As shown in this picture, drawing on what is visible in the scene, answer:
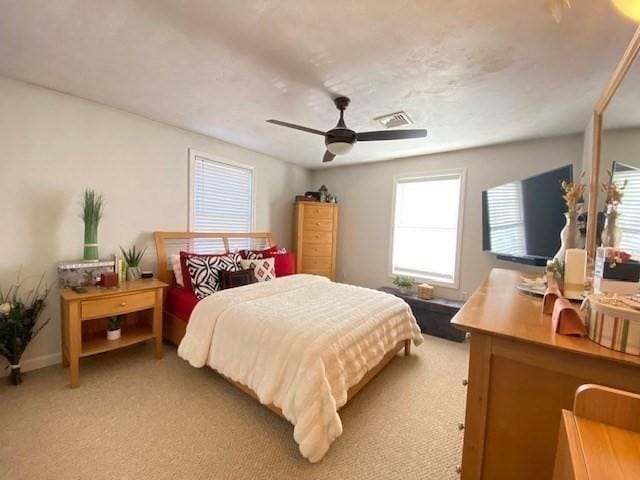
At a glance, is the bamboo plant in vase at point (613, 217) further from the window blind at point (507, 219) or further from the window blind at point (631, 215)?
the window blind at point (507, 219)

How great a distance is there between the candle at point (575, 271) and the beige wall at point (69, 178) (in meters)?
3.59

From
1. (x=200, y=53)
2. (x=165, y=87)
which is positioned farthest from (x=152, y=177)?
(x=200, y=53)

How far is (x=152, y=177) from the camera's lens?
307 cm

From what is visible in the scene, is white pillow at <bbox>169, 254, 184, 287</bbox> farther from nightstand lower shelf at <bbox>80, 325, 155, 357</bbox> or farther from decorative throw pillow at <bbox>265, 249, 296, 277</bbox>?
decorative throw pillow at <bbox>265, 249, 296, 277</bbox>

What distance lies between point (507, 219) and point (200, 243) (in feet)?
12.3

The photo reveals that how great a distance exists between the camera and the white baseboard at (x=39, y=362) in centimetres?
228

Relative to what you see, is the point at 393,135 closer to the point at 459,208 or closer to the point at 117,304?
the point at 459,208

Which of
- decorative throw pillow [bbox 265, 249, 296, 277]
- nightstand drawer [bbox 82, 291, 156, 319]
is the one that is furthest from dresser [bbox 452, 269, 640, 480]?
decorative throw pillow [bbox 265, 249, 296, 277]

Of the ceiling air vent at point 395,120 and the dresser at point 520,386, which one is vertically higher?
the ceiling air vent at point 395,120

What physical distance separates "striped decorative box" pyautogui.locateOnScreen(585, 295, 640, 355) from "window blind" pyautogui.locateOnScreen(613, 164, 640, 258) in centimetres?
55

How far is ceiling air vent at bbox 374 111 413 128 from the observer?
8.63 feet

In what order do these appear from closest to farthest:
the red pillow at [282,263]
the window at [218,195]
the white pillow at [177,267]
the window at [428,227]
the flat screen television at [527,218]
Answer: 1. the flat screen television at [527,218]
2. the white pillow at [177,267]
3. the window at [218,195]
4. the red pillow at [282,263]
5. the window at [428,227]

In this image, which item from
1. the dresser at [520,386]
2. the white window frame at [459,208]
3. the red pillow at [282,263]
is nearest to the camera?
the dresser at [520,386]

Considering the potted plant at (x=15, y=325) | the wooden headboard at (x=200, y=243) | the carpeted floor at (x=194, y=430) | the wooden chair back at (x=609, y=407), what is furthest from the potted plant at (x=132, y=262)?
the wooden chair back at (x=609, y=407)
